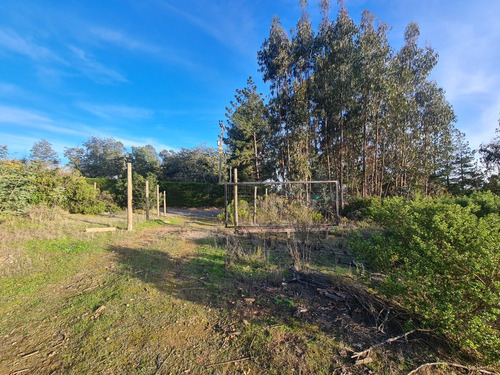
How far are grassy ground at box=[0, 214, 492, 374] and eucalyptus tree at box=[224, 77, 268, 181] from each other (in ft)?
49.6

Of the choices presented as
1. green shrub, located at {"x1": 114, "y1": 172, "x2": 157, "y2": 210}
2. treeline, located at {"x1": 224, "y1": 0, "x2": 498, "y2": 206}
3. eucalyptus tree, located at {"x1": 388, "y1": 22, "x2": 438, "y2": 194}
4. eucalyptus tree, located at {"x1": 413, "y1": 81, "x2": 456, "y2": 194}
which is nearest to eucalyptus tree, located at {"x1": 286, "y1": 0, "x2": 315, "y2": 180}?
treeline, located at {"x1": 224, "y1": 0, "x2": 498, "y2": 206}

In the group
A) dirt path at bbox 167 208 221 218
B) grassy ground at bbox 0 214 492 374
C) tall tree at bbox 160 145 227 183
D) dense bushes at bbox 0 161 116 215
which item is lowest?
dirt path at bbox 167 208 221 218

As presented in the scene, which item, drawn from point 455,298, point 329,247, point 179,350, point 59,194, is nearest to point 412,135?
point 329,247

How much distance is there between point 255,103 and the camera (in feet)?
64.8

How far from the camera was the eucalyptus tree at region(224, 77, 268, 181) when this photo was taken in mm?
18500

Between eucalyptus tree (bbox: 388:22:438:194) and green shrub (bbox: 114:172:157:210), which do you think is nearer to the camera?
eucalyptus tree (bbox: 388:22:438:194)

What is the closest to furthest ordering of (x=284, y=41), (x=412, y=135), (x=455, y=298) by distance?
(x=455, y=298) < (x=284, y=41) < (x=412, y=135)

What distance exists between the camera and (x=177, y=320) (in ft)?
6.86

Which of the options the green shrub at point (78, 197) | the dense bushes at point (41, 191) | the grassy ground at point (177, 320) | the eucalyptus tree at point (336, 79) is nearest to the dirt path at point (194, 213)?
the dense bushes at point (41, 191)

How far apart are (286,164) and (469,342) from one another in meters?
14.0

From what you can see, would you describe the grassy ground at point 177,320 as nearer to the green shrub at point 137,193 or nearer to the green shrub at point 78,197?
the green shrub at point 78,197

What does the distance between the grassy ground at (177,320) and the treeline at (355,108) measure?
34.3 feet

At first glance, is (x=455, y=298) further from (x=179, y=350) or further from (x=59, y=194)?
(x=59, y=194)

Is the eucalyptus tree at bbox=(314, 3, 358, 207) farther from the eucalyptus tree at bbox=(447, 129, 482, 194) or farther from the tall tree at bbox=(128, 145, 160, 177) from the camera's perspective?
the tall tree at bbox=(128, 145, 160, 177)
